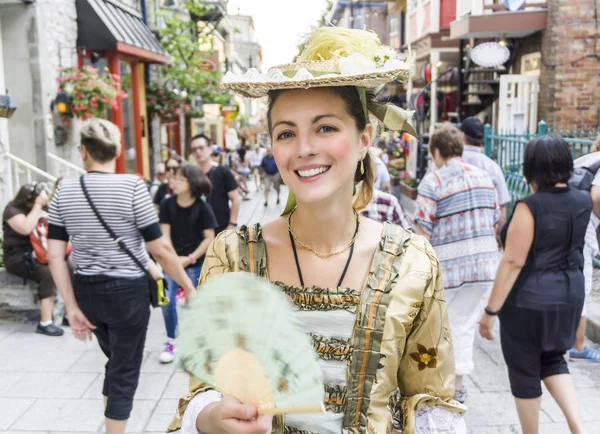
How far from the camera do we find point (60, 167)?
931 centimetres

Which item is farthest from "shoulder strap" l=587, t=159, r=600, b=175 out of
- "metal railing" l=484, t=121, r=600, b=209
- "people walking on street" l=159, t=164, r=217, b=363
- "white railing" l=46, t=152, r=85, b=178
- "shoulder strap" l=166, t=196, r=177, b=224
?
"white railing" l=46, t=152, r=85, b=178

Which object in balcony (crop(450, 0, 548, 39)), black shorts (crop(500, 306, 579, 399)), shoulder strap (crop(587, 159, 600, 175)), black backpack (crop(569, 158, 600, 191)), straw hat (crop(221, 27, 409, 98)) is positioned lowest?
black shorts (crop(500, 306, 579, 399))

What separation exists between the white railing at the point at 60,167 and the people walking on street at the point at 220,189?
3329mm

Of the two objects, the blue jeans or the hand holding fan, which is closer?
the hand holding fan

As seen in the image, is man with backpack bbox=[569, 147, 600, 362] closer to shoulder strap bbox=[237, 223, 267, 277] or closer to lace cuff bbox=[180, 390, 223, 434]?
shoulder strap bbox=[237, 223, 267, 277]

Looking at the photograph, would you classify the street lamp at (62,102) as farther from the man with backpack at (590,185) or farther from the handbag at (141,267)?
the man with backpack at (590,185)

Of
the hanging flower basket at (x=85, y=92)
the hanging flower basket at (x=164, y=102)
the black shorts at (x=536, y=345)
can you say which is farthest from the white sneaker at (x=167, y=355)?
the hanging flower basket at (x=164, y=102)

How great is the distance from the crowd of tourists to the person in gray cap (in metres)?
0.01

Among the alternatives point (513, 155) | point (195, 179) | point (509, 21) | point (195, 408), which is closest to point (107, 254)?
point (195, 179)

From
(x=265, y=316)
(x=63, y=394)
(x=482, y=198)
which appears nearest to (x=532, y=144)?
(x=482, y=198)

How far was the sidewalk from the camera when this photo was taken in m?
3.87

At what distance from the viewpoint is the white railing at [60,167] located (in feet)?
29.3

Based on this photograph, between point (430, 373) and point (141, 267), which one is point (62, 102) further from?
point (430, 373)

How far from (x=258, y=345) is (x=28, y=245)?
5.14m
